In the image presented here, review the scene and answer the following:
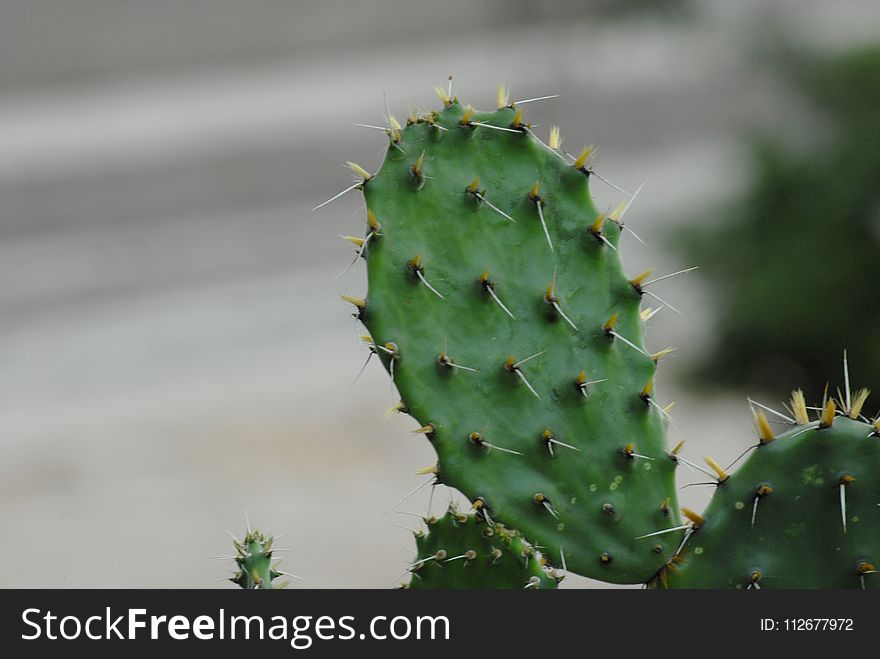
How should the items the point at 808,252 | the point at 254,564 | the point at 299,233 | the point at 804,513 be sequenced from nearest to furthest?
the point at 804,513, the point at 254,564, the point at 808,252, the point at 299,233

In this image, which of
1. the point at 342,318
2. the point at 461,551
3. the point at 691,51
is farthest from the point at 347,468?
the point at 461,551

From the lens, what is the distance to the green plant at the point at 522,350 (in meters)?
1.12

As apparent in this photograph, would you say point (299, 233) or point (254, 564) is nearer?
point (254, 564)

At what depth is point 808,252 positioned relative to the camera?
11.7 ft

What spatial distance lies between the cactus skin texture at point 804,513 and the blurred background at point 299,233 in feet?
4.71

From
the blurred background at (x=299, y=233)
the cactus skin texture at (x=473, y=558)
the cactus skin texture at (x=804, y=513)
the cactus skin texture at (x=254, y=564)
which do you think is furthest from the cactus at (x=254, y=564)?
the blurred background at (x=299, y=233)

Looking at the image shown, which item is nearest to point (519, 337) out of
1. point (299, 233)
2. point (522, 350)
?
point (522, 350)

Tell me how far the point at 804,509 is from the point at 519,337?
0.29m

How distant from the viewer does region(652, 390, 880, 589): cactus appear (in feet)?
3.32

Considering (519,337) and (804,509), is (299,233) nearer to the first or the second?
(519,337)

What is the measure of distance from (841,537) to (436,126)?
19.7 inches

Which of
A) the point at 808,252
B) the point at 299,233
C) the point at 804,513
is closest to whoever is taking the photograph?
the point at 804,513

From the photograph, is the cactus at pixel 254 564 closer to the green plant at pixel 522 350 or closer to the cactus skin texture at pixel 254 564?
the cactus skin texture at pixel 254 564

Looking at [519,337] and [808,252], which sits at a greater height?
[808,252]
